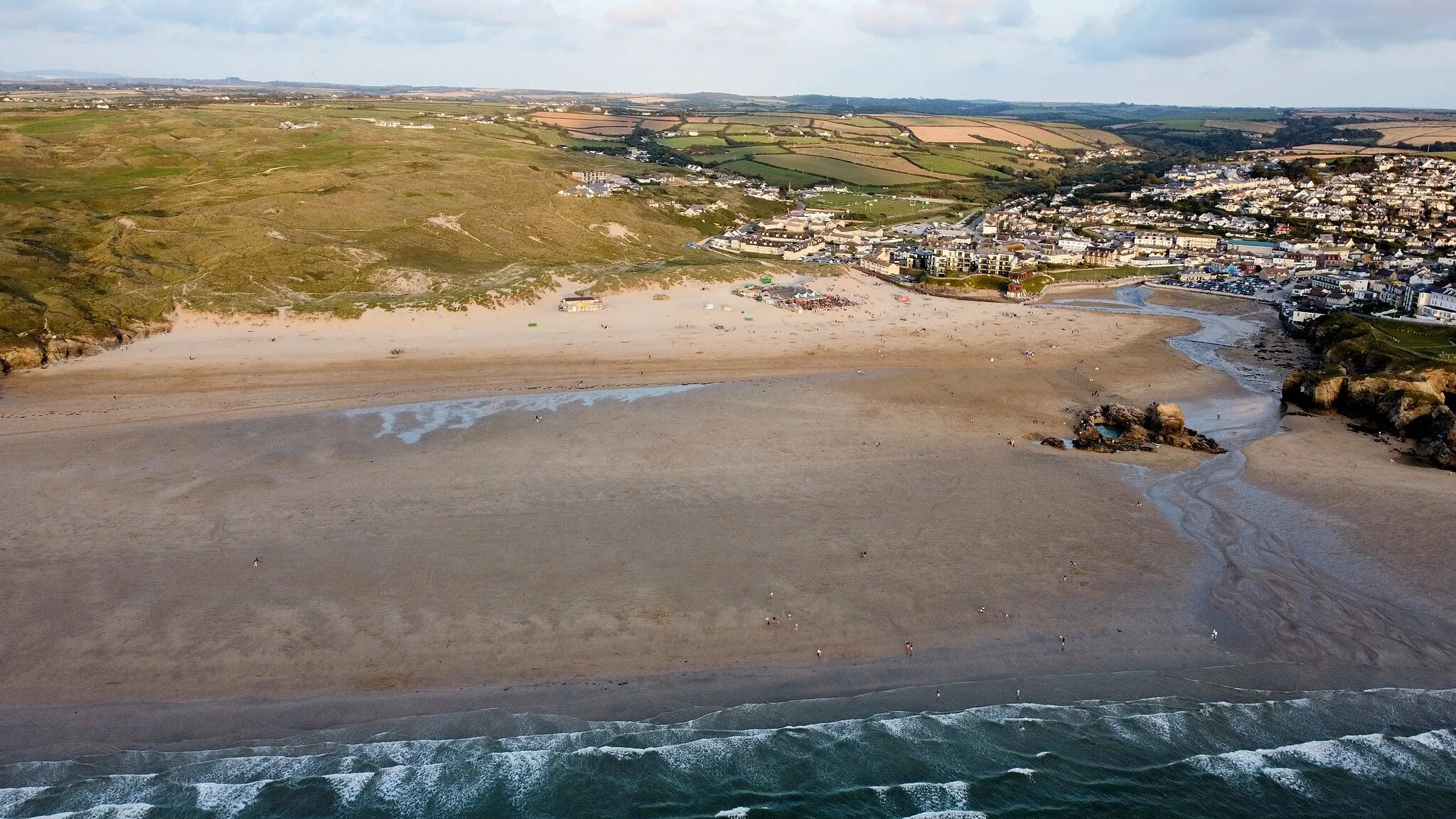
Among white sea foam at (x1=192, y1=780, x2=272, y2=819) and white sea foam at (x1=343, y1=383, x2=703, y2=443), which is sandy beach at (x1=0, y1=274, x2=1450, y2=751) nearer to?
white sea foam at (x1=343, y1=383, x2=703, y2=443)

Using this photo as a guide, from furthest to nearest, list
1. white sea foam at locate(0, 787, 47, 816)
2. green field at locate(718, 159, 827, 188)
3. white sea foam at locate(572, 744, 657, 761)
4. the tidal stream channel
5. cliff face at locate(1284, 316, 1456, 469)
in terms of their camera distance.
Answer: green field at locate(718, 159, 827, 188)
cliff face at locate(1284, 316, 1456, 469)
the tidal stream channel
white sea foam at locate(572, 744, 657, 761)
white sea foam at locate(0, 787, 47, 816)

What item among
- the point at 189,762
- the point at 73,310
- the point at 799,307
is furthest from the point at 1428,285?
the point at 73,310

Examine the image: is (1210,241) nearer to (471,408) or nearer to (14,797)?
(471,408)

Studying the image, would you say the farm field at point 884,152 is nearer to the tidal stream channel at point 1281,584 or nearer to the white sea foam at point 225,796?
the tidal stream channel at point 1281,584

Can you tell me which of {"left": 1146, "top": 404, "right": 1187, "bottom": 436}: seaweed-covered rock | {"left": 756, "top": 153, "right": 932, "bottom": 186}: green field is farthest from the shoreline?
{"left": 756, "top": 153, "right": 932, "bottom": 186}: green field

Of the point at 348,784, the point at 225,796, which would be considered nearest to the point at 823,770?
the point at 348,784

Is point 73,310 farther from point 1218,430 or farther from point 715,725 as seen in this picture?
point 1218,430

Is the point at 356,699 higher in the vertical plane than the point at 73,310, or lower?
lower
